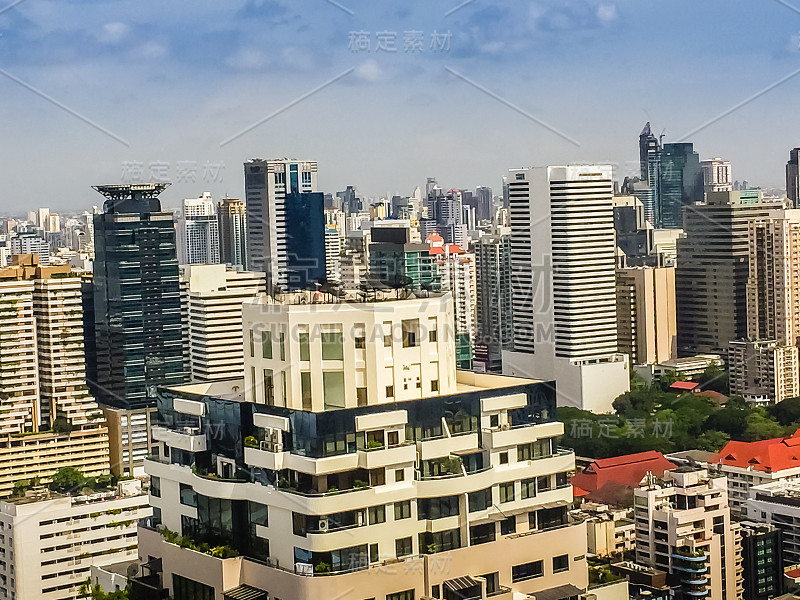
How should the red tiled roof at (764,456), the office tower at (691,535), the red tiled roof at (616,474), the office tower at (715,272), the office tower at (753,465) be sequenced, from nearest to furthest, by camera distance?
the office tower at (691,535)
the red tiled roof at (616,474)
the office tower at (753,465)
the red tiled roof at (764,456)
the office tower at (715,272)

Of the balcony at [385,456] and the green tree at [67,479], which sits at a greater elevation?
the balcony at [385,456]

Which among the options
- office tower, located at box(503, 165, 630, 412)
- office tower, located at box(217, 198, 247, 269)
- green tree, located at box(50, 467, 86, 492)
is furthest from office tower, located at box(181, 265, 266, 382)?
office tower, located at box(503, 165, 630, 412)

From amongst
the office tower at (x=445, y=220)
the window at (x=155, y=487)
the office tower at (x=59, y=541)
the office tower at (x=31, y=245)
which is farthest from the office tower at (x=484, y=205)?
the window at (x=155, y=487)

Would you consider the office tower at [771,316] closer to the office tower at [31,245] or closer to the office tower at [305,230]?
the office tower at [305,230]

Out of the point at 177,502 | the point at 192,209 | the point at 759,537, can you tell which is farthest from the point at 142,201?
the point at 177,502

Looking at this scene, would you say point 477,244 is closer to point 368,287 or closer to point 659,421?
point 659,421

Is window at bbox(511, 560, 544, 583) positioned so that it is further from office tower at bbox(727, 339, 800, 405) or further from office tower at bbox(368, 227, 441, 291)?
office tower at bbox(727, 339, 800, 405)
